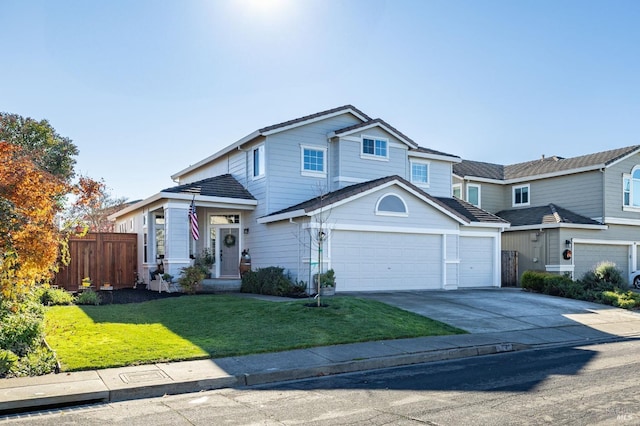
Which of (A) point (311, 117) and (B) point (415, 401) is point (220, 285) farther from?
(B) point (415, 401)

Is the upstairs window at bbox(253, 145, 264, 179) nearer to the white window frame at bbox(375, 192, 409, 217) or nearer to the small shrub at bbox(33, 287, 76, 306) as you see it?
the white window frame at bbox(375, 192, 409, 217)

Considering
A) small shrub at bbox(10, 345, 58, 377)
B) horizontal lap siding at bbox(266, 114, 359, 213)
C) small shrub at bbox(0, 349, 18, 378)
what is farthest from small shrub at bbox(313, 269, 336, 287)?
small shrub at bbox(0, 349, 18, 378)

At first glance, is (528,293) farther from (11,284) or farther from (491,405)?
(11,284)

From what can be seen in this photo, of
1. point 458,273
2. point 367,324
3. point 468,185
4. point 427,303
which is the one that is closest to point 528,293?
point 458,273

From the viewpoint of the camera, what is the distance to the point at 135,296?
1941cm

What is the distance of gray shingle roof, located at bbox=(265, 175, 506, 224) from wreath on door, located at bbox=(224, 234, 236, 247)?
10.8 feet

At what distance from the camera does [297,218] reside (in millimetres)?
19828

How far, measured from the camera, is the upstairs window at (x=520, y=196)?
30.9 meters

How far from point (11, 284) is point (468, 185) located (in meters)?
24.9

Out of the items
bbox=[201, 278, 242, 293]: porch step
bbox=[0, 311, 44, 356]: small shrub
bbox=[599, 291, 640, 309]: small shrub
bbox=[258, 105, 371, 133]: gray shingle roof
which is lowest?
bbox=[599, 291, 640, 309]: small shrub

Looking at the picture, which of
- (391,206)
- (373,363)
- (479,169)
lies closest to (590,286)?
(391,206)

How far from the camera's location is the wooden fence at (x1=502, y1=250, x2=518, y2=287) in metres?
26.7

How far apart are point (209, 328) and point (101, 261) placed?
12222mm

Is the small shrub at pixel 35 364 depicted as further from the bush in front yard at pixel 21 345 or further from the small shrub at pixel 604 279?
the small shrub at pixel 604 279
